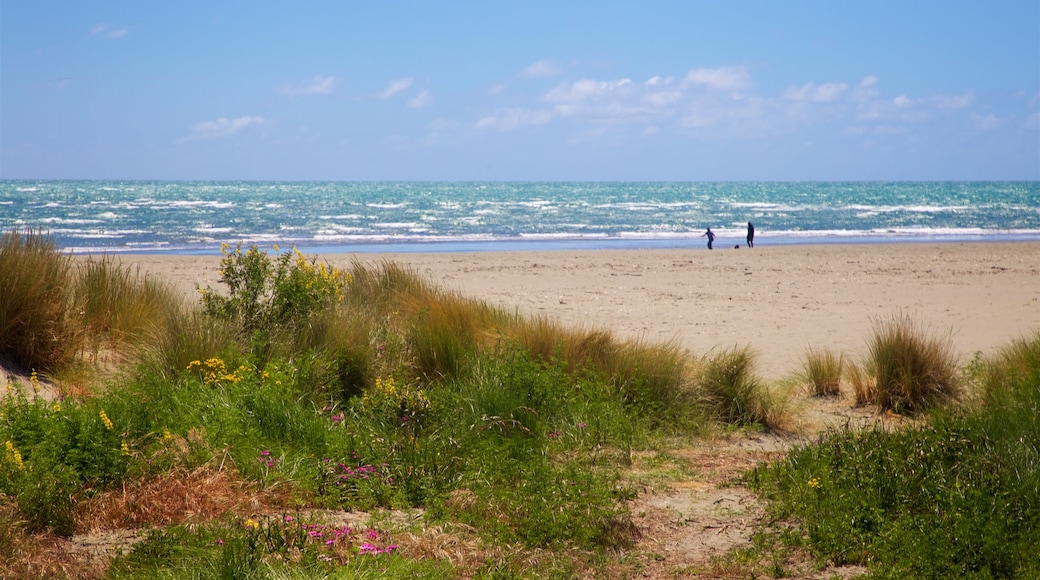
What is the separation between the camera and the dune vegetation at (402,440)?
412 centimetres

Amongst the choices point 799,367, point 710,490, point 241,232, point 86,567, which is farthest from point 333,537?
point 241,232

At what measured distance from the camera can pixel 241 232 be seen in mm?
40000

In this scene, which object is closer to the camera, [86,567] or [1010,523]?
[86,567]

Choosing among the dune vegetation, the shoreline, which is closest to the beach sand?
the dune vegetation

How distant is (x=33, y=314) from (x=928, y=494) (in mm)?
6261

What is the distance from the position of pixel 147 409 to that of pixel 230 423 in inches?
21.5

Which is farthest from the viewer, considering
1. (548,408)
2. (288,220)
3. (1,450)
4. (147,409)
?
(288,220)

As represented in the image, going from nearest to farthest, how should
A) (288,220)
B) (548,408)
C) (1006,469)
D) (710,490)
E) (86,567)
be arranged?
1. (86,567)
2. (1006,469)
3. (710,490)
4. (548,408)
5. (288,220)

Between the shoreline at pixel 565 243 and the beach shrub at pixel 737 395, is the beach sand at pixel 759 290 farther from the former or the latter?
the shoreline at pixel 565 243

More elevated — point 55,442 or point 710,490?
point 55,442

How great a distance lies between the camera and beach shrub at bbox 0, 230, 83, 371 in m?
6.63

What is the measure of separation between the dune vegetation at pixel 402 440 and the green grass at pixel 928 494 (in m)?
0.01

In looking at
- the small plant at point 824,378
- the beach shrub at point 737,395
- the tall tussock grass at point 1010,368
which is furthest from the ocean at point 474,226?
the tall tussock grass at point 1010,368

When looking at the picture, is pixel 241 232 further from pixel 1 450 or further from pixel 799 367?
pixel 1 450
